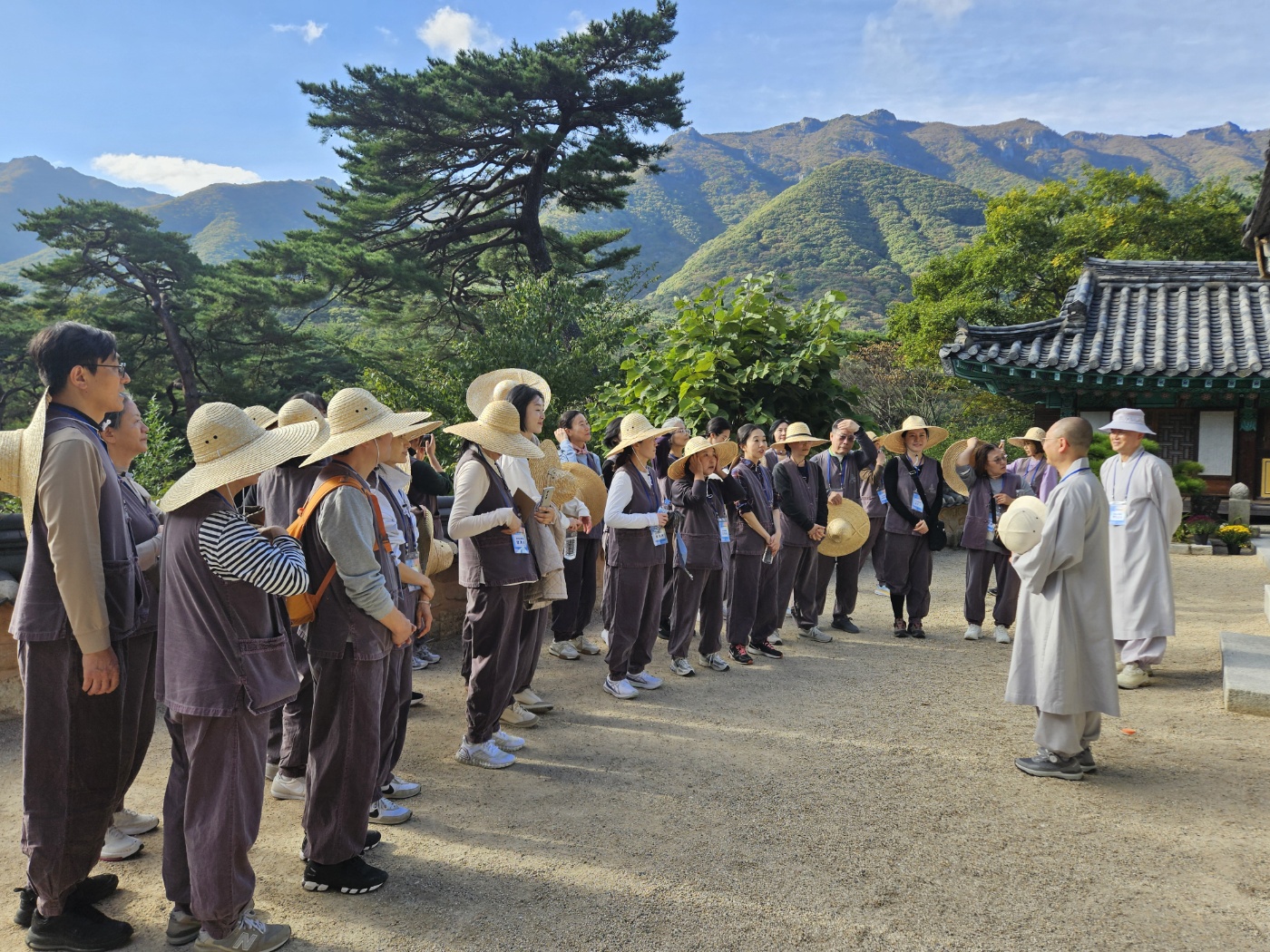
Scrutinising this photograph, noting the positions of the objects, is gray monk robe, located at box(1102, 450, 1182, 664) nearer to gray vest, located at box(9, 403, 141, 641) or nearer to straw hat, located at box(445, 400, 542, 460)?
straw hat, located at box(445, 400, 542, 460)

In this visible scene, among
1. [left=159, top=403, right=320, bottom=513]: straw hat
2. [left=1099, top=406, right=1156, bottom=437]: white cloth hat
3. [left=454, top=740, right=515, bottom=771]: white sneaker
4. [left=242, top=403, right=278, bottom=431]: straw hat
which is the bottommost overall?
[left=454, top=740, right=515, bottom=771]: white sneaker

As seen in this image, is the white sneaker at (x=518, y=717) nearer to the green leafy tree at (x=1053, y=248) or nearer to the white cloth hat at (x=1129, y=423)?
the white cloth hat at (x=1129, y=423)

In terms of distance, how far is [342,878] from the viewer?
11.0 feet

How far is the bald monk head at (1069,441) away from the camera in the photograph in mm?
4602

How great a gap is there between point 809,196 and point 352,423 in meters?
61.7

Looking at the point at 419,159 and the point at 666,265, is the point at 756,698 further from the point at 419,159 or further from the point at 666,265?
the point at 666,265

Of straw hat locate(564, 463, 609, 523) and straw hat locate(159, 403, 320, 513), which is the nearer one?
straw hat locate(159, 403, 320, 513)

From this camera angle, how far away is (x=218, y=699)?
9.12 feet

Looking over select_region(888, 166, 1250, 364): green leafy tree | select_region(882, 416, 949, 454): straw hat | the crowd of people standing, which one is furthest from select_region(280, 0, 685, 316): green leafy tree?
the crowd of people standing

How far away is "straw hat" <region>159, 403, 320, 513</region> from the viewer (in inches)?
110

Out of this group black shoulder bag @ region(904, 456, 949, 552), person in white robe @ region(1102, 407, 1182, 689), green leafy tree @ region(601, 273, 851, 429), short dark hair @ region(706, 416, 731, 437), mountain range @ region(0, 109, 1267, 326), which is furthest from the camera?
mountain range @ region(0, 109, 1267, 326)

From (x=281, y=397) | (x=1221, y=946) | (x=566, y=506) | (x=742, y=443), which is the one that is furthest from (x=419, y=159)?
(x=1221, y=946)

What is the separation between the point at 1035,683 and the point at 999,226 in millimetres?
21405

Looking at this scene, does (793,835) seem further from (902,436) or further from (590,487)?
(902,436)
